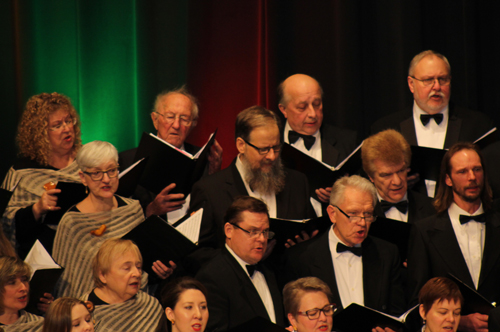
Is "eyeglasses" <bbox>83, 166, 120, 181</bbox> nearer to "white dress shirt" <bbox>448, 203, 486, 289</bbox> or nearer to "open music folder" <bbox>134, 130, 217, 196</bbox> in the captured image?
"open music folder" <bbox>134, 130, 217, 196</bbox>

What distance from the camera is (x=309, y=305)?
3545 mm

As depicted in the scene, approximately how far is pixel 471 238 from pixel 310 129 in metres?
1.34

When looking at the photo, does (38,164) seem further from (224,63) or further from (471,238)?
(471,238)

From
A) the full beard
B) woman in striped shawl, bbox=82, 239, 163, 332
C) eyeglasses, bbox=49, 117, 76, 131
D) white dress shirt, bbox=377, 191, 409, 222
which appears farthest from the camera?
eyeglasses, bbox=49, 117, 76, 131

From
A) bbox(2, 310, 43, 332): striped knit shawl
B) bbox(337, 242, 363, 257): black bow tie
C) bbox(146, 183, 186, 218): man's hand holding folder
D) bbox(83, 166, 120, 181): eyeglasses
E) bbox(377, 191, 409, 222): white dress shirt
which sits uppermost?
bbox(83, 166, 120, 181): eyeglasses

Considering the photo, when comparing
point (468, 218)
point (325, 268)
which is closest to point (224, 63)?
point (325, 268)

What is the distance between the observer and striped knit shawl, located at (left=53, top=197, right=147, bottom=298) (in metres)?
3.83

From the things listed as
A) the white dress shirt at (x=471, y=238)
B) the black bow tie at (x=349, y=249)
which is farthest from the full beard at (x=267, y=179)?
the white dress shirt at (x=471, y=238)

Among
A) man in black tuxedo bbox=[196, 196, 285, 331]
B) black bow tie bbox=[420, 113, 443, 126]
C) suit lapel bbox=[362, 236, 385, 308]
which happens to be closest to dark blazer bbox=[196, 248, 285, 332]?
man in black tuxedo bbox=[196, 196, 285, 331]

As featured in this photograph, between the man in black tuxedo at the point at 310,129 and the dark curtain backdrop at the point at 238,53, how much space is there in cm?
81

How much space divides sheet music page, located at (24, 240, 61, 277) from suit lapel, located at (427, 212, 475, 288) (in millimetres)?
1988

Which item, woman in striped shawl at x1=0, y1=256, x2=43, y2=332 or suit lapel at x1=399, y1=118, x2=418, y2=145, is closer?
woman in striped shawl at x1=0, y1=256, x2=43, y2=332

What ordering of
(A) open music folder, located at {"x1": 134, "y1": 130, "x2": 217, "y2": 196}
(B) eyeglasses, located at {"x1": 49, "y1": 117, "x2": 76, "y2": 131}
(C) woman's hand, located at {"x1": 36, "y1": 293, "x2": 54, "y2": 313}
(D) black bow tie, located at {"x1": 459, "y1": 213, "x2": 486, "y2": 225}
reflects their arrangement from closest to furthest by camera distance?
1. (C) woman's hand, located at {"x1": 36, "y1": 293, "x2": 54, "y2": 313}
2. (D) black bow tie, located at {"x1": 459, "y1": 213, "x2": 486, "y2": 225}
3. (A) open music folder, located at {"x1": 134, "y1": 130, "x2": 217, "y2": 196}
4. (B) eyeglasses, located at {"x1": 49, "y1": 117, "x2": 76, "y2": 131}

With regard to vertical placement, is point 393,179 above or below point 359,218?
above
